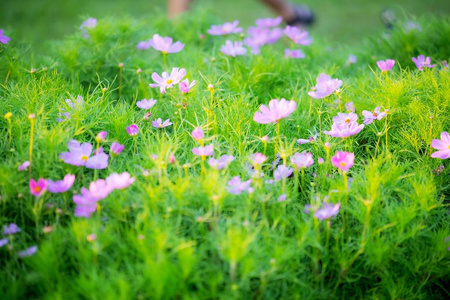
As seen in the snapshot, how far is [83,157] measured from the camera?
3.59 feet

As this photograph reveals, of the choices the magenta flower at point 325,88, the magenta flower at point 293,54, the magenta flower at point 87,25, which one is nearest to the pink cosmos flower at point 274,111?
the magenta flower at point 325,88

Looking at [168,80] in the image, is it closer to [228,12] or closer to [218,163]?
[218,163]

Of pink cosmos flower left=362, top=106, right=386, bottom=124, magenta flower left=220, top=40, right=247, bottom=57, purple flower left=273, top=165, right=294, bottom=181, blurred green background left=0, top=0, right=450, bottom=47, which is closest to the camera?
purple flower left=273, top=165, right=294, bottom=181

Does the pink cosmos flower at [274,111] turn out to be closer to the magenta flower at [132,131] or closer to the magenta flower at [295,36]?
the magenta flower at [132,131]

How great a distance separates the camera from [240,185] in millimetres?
1029

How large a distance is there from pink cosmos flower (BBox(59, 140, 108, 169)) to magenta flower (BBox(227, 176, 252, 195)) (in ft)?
→ 1.00

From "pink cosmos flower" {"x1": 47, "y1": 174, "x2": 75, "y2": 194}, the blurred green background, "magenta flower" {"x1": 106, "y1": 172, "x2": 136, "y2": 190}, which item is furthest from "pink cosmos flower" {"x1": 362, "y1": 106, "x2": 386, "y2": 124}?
the blurred green background

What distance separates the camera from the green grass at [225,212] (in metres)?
0.90

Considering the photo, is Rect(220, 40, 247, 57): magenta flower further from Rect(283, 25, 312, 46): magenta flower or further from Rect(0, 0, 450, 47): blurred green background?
Rect(0, 0, 450, 47): blurred green background

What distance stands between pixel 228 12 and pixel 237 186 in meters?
4.00

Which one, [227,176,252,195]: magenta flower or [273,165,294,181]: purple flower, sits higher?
[227,176,252,195]: magenta flower

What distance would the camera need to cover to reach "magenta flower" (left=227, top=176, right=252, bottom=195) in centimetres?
102

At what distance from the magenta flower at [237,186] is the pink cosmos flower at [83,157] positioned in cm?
31

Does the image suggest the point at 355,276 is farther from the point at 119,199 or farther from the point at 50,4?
the point at 50,4
